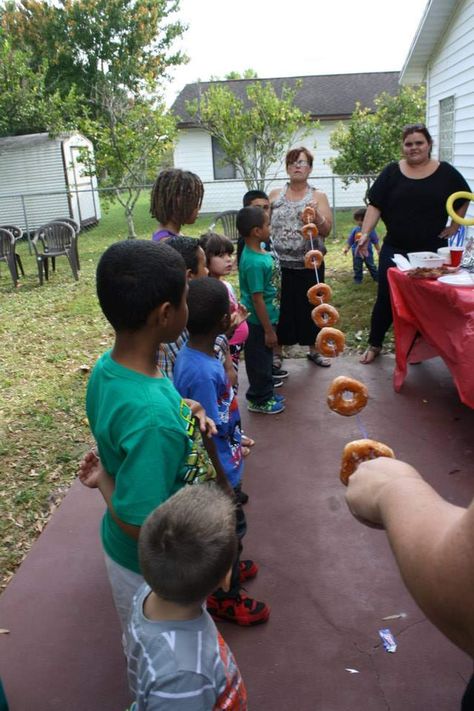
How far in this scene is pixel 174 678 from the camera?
1.38 m

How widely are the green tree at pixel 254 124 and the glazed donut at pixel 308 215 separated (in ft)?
42.9

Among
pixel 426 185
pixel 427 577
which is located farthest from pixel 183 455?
pixel 426 185

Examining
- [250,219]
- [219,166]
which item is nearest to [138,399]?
[250,219]

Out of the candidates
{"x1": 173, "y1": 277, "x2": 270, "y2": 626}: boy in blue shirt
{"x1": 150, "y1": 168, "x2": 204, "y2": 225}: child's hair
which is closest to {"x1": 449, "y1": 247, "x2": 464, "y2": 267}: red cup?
{"x1": 150, "y1": 168, "x2": 204, "y2": 225}: child's hair

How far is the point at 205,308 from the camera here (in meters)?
2.54

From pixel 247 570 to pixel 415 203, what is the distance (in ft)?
11.3

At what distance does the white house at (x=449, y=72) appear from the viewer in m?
8.69

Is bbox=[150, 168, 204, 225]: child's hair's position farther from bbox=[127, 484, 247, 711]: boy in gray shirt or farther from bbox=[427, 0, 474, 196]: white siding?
bbox=[427, 0, 474, 196]: white siding

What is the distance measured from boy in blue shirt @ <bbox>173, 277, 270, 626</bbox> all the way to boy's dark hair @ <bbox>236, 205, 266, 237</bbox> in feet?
5.03

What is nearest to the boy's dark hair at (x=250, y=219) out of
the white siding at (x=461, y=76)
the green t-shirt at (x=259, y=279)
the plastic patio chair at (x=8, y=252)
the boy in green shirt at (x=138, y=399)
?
the green t-shirt at (x=259, y=279)

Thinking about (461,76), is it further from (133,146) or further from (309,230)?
(133,146)

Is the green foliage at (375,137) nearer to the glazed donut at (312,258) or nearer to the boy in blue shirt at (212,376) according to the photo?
the glazed donut at (312,258)

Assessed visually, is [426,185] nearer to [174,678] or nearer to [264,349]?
[264,349]

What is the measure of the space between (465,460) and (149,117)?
16.1m
